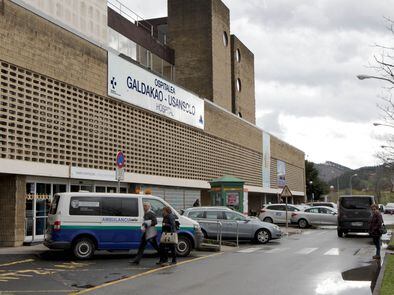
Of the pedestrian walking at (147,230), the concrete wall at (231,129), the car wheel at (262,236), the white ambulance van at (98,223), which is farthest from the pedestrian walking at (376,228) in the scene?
the concrete wall at (231,129)

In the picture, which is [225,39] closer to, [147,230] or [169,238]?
[147,230]

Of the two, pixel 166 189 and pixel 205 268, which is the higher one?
pixel 166 189

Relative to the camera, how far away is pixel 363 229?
26031mm

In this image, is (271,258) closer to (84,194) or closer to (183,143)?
(84,194)

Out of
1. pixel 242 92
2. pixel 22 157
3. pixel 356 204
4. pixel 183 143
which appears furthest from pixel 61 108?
pixel 242 92

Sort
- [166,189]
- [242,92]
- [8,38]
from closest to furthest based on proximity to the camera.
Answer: [8,38]
[166,189]
[242,92]

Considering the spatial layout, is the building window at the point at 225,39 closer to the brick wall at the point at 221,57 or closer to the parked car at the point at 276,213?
the brick wall at the point at 221,57

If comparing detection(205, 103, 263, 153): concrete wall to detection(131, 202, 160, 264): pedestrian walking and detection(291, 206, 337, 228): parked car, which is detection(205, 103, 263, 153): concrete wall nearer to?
detection(291, 206, 337, 228): parked car

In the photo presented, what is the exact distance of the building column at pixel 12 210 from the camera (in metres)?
18.4

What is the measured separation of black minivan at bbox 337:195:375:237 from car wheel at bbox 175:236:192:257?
38.3 feet

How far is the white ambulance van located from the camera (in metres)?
15.3

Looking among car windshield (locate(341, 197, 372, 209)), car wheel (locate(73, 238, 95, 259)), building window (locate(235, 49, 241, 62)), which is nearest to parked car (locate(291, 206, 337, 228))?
car windshield (locate(341, 197, 372, 209))

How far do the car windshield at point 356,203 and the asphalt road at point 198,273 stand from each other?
7.92 meters

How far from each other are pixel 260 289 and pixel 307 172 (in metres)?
80.1
